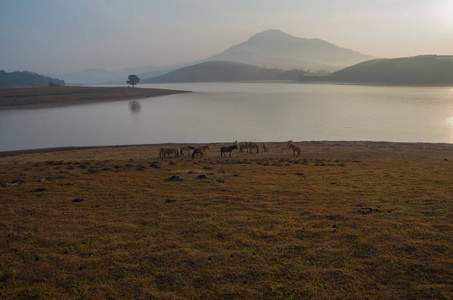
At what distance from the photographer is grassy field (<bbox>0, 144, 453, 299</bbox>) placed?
5.28 m

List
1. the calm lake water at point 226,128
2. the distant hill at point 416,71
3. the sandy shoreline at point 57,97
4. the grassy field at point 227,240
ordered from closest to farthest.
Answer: the grassy field at point 227,240, the calm lake water at point 226,128, the sandy shoreline at point 57,97, the distant hill at point 416,71

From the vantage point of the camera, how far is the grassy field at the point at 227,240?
528cm

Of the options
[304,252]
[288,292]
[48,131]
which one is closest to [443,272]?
[304,252]

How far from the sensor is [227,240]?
22.7 feet

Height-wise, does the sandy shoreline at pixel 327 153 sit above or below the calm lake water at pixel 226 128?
below

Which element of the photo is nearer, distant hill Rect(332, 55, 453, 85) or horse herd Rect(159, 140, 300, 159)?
horse herd Rect(159, 140, 300, 159)

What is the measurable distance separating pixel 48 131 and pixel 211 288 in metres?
48.9

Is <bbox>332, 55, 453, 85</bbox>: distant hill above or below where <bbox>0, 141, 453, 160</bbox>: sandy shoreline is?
above

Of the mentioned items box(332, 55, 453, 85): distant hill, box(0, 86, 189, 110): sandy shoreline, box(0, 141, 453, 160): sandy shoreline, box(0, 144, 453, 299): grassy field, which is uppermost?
box(332, 55, 453, 85): distant hill

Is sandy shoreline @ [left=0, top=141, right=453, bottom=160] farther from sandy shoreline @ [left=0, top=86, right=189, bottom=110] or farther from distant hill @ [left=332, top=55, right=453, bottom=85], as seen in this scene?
distant hill @ [left=332, top=55, right=453, bottom=85]

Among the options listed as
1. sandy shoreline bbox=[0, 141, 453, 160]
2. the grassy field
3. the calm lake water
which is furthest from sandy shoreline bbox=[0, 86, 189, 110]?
the grassy field

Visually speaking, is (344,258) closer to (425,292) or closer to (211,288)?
(425,292)

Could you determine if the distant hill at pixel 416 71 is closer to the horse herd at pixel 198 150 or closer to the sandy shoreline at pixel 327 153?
the sandy shoreline at pixel 327 153

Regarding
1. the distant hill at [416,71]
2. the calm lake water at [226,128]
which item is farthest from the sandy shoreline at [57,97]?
the distant hill at [416,71]
